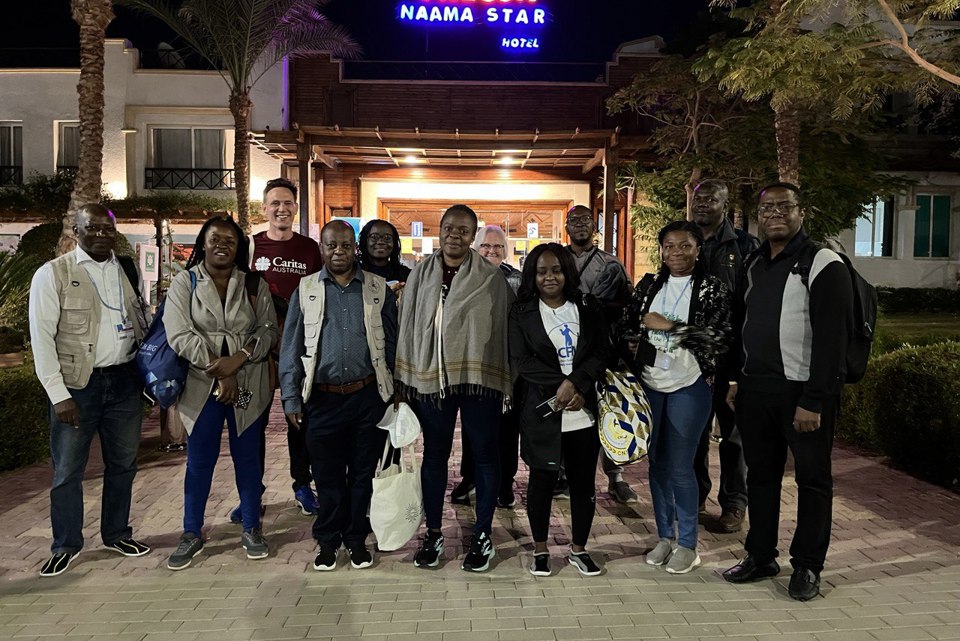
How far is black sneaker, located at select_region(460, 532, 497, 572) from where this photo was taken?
13.4 feet

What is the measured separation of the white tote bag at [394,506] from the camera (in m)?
4.00

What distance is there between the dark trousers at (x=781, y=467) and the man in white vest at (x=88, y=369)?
3.71m

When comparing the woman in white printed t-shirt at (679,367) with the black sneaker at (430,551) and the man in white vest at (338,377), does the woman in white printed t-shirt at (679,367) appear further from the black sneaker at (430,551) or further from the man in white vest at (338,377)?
the man in white vest at (338,377)

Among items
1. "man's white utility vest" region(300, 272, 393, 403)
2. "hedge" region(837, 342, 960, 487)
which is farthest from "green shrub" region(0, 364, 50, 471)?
"hedge" region(837, 342, 960, 487)

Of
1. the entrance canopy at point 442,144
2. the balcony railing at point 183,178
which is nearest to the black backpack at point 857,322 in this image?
the entrance canopy at point 442,144

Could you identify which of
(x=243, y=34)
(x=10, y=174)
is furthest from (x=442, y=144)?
(x=10, y=174)

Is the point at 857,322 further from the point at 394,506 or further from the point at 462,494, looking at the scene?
the point at 462,494

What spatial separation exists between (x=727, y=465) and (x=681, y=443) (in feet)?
3.75

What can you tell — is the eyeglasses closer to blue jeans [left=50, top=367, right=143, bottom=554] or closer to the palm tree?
blue jeans [left=50, top=367, right=143, bottom=554]

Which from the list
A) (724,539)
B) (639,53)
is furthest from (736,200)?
(724,539)

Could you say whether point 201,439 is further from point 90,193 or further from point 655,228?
point 655,228

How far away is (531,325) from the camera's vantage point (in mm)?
3969

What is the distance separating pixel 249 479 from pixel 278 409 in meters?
5.27

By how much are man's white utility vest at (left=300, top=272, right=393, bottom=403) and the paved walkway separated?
3.64ft
